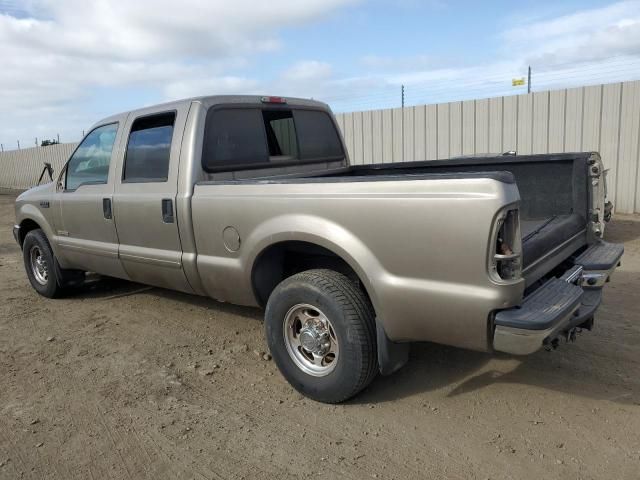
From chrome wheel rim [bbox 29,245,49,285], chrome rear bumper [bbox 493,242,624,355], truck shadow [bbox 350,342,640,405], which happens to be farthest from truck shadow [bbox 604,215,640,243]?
chrome wheel rim [bbox 29,245,49,285]

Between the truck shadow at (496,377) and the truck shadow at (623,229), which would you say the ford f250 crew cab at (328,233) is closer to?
the truck shadow at (496,377)

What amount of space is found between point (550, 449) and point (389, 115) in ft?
32.7

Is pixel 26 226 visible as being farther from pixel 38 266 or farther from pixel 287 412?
pixel 287 412

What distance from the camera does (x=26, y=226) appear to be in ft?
21.2

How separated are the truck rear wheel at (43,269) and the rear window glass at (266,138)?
2.85 m

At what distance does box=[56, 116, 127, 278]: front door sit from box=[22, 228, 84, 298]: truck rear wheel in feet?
0.97

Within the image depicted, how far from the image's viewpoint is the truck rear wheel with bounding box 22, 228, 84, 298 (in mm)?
5965

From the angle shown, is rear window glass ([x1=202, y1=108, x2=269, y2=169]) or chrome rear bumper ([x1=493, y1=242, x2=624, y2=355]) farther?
rear window glass ([x1=202, y1=108, x2=269, y2=169])

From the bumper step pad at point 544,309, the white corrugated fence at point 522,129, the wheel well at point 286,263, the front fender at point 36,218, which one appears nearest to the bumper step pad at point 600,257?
the bumper step pad at point 544,309

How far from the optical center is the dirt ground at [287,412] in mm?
2840

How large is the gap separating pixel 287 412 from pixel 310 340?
1.52 feet

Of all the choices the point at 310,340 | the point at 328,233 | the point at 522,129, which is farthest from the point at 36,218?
the point at 522,129

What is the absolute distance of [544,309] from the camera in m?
2.78

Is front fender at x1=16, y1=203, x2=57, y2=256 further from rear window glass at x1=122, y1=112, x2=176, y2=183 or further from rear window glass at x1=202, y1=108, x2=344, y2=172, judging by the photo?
rear window glass at x1=202, y1=108, x2=344, y2=172
